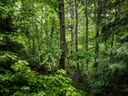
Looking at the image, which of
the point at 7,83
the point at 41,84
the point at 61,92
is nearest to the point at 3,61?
the point at 7,83

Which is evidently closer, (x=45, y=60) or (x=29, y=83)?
(x=29, y=83)

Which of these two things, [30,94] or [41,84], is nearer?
[30,94]

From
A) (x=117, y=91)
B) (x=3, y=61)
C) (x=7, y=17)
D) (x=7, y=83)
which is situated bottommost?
(x=117, y=91)

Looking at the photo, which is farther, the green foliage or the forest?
the forest

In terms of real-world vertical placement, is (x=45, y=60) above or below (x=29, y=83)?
above

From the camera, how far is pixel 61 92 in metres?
7.22

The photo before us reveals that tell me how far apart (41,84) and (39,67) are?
A: 562cm

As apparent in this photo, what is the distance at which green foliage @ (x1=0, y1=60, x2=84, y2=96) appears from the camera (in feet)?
23.4

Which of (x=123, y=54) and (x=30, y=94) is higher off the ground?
(x=123, y=54)

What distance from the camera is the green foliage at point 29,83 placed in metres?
7.14

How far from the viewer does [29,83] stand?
7.39 metres

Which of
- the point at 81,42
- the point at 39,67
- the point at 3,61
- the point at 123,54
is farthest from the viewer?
the point at 81,42

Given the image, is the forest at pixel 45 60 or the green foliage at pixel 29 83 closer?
the green foliage at pixel 29 83

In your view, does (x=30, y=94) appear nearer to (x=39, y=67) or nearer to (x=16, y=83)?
(x=16, y=83)
